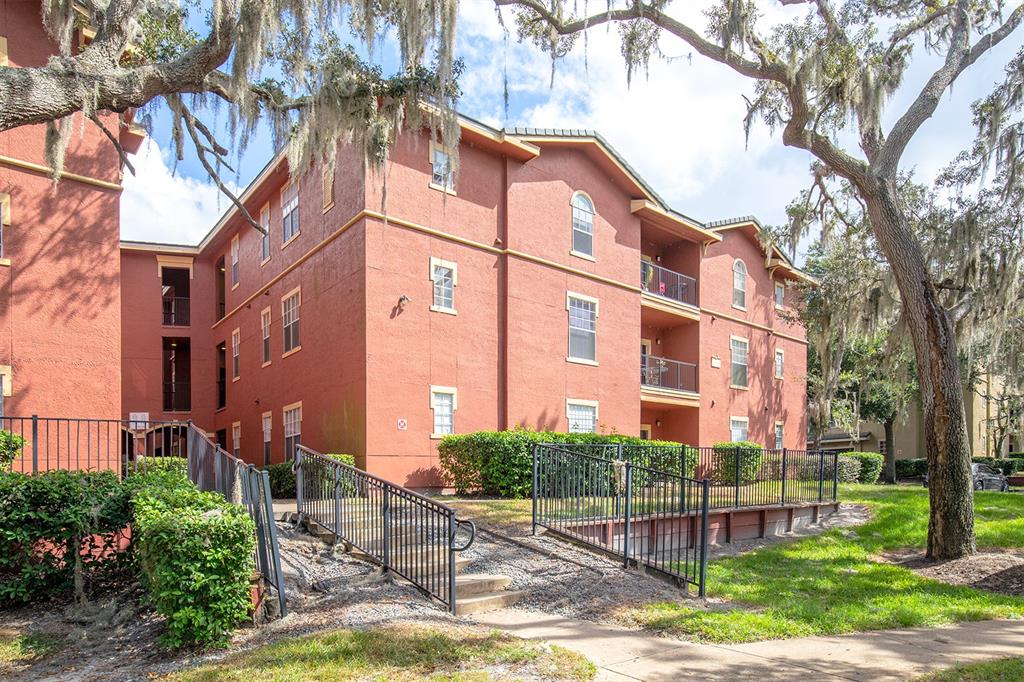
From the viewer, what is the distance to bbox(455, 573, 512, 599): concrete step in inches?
313

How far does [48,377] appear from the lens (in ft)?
41.8

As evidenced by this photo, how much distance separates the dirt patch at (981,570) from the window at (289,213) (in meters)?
16.4

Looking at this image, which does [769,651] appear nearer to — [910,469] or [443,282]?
[443,282]

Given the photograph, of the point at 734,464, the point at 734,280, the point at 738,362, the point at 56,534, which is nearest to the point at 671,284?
the point at 734,280

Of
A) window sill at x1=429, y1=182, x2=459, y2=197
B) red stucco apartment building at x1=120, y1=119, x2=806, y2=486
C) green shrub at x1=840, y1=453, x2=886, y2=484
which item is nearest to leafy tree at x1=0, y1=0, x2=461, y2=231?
red stucco apartment building at x1=120, y1=119, x2=806, y2=486

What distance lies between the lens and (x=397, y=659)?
5.89m

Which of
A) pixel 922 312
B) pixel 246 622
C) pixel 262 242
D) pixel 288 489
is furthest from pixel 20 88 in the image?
pixel 262 242

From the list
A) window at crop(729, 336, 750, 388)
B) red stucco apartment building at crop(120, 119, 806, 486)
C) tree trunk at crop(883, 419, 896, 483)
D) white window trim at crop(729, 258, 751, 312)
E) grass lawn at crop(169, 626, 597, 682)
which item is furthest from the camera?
tree trunk at crop(883, 419, 896, 483)

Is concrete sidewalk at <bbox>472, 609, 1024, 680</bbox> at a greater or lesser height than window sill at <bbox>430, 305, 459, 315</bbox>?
lesser

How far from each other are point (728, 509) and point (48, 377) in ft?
39.8

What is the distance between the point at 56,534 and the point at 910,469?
42.0m

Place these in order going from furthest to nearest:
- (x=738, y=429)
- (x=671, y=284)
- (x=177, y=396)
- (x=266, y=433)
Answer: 1. (x=177, y=396)
2. (x=738, y=429)
3. (x=671, y=284)
4. (x=266, y=433)

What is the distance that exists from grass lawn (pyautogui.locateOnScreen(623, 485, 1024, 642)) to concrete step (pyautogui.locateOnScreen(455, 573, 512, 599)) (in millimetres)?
1421

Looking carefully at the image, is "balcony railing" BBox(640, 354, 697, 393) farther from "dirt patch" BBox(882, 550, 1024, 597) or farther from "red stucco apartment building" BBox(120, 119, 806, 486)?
"dirt patch" BBox(882, 550, 1024, 597)
